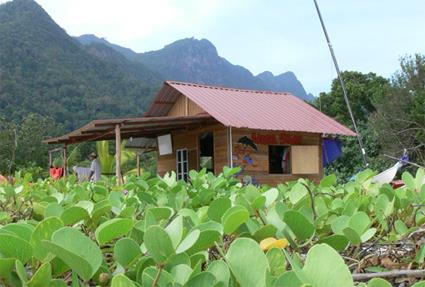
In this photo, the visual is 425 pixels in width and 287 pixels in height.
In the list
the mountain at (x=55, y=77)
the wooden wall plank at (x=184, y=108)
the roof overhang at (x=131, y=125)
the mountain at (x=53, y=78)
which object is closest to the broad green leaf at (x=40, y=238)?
the roof overhang at (x=131, y=125)

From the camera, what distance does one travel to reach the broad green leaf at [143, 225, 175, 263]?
20.1 inches

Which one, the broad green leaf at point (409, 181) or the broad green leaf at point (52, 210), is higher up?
the broad green leaf at point (52, 210)

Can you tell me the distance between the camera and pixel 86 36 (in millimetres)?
92312

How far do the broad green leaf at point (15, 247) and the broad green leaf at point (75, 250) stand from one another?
55 millimetres

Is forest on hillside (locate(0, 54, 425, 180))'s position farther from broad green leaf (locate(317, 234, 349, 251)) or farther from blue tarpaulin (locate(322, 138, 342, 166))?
broad green leaf (locate(317, 234, 349, 251))

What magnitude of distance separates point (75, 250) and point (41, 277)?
0.04m

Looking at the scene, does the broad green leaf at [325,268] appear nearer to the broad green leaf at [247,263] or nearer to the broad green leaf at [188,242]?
the broad green leaf at [247,263]

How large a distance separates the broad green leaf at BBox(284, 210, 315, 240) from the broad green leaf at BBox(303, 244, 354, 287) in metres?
0.26

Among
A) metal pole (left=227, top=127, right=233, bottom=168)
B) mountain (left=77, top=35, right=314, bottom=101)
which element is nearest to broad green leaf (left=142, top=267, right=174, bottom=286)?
metal pole (left=227, top=127, right=233, bottom=168)

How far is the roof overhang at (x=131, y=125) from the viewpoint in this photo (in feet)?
30.5

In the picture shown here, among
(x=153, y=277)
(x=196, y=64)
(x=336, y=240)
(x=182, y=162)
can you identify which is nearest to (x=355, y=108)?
(x=182, y=162)

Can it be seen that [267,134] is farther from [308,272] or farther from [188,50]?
[188,50]

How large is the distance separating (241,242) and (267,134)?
418 inches

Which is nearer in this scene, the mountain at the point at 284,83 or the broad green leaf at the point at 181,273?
the broad green leaf at the point at 181,273
